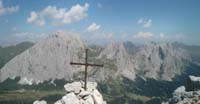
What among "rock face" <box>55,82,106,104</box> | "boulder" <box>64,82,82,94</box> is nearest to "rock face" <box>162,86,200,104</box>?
"rock face" <box>55,82,106,104</box>

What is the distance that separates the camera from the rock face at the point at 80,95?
46.8 m

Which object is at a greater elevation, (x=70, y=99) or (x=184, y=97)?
(x=70, y=99)

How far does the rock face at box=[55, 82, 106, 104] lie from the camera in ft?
154

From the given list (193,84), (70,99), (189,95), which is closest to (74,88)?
(70,99)

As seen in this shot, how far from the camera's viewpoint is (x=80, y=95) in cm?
4844

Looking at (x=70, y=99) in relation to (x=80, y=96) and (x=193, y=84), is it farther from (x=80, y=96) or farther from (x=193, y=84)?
(x=193, y=84)

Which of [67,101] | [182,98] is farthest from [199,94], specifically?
[67,101]

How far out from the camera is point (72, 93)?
1897 inches

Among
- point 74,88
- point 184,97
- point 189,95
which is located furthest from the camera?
point 184,97

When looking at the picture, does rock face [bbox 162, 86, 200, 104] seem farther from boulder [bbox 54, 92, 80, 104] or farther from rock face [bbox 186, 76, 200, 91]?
boulder [bbox 54, 92, 80, 104]

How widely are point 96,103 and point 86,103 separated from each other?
6.19ft

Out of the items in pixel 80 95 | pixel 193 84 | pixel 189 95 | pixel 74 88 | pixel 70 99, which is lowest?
pixel 189 95

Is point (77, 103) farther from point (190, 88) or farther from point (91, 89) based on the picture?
point (190, 88)

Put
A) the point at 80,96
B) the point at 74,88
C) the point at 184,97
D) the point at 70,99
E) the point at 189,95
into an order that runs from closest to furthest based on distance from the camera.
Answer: the point at 70,99 → the point at 80,96 → the point at 74,88 → the point at 189,95 → the point at 184,97
